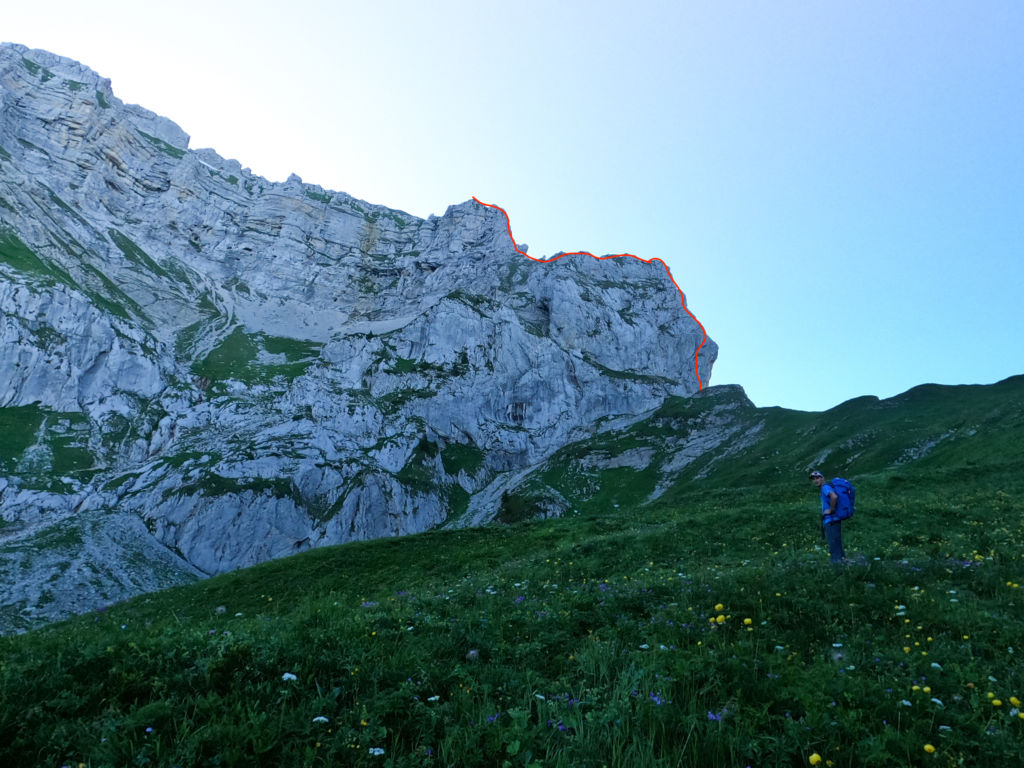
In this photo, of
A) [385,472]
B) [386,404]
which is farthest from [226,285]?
[385,472]

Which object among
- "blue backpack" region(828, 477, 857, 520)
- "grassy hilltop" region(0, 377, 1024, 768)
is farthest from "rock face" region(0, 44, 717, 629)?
"blue backpack" region(828, 477, 857, 520)

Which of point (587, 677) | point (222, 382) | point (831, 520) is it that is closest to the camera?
point (587, 677)

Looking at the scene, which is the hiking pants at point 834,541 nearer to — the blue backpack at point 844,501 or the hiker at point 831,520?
the hiker at point 831,520

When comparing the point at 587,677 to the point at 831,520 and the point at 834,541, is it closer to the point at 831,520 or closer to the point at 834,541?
the point at 834,541

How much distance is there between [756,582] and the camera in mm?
11891

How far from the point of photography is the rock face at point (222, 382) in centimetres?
8125

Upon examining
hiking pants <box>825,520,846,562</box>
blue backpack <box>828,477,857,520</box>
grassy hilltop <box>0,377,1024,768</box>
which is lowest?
grassy hilltop <box>0,377,1024,768</box>

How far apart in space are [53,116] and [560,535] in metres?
260

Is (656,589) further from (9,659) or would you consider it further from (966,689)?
A: (9,659)

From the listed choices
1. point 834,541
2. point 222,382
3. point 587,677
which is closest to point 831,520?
point 834,541

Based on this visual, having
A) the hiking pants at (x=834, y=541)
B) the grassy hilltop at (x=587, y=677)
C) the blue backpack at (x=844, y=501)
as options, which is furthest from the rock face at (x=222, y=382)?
the blue backpack at (x=844, y=501)

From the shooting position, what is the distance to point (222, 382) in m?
128

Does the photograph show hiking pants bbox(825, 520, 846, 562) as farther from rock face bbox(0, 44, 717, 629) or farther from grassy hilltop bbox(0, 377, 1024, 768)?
rock face bbox(0, 44, 717, 629)

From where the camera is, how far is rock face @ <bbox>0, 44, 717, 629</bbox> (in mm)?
81250
